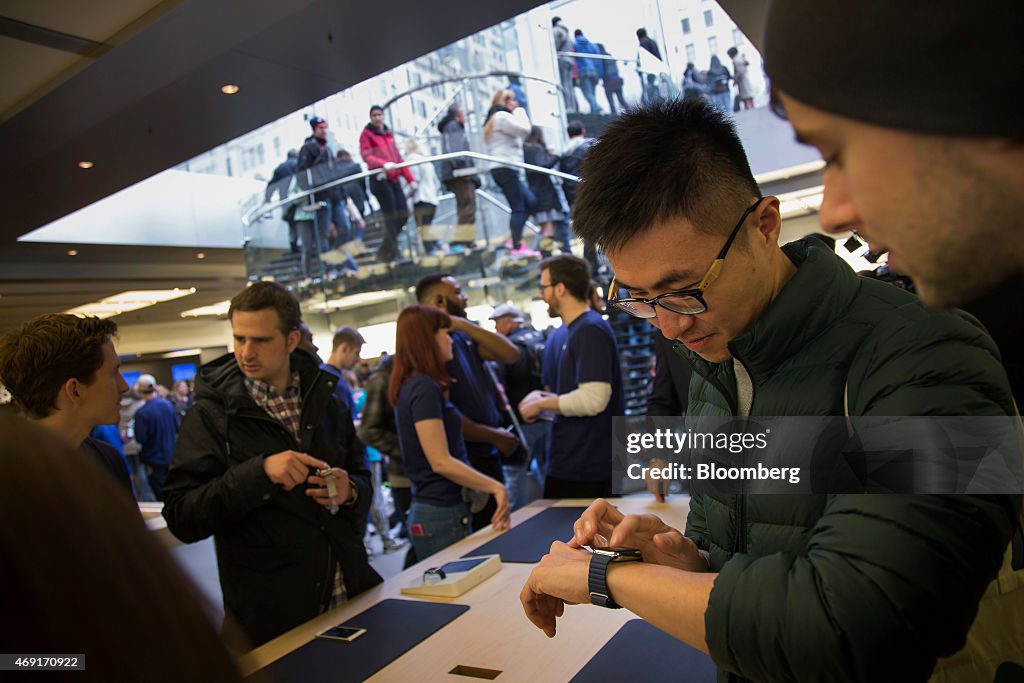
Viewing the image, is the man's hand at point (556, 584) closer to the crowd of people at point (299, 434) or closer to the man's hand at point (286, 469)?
the crowd of people at point (299, 434)

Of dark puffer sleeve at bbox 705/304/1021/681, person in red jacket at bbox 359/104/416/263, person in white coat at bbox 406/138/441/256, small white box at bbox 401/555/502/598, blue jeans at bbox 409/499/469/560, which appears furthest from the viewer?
person in red jacket at bbox 359/104/416/263

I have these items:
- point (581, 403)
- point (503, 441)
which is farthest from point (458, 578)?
point (503, 441)

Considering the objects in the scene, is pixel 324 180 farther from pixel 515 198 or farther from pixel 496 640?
pixel 496 640

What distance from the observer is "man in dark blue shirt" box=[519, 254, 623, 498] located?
3.50 meters

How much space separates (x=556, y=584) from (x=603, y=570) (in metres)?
0.10

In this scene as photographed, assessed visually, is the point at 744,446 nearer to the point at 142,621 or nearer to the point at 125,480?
the point at 142,621

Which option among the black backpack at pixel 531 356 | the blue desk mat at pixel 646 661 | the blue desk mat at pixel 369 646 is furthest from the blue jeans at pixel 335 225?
the blue desk mat at pixel 646 661

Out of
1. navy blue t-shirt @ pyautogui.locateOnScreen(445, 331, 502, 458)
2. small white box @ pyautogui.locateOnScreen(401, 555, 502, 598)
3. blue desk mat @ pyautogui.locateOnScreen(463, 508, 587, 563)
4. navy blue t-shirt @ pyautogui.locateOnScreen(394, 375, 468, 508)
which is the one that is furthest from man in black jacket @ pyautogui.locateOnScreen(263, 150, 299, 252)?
small white box @ pyautogui.locateOnScreen(401, 555, 502, 598)

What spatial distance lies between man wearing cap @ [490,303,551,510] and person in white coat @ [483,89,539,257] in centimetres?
215

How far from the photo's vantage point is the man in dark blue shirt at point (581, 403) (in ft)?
11.5

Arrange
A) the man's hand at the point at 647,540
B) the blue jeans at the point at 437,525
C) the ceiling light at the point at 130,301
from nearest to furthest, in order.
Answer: the man's hand at the point at 647,540
the blue jeans at the point at 437,525
the ceiling light at the point at 130,301

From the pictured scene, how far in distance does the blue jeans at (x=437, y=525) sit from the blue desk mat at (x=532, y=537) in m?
0.48

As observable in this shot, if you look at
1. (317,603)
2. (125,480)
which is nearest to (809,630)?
(317,603)

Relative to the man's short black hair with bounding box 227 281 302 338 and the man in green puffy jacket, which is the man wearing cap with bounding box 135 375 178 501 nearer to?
the man's short black hair with bounding box 227 281 302 338
